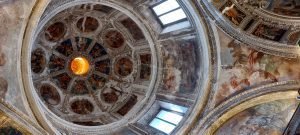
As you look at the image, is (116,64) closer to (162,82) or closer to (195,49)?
(162,82)

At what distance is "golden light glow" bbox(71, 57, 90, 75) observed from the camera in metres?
21.2

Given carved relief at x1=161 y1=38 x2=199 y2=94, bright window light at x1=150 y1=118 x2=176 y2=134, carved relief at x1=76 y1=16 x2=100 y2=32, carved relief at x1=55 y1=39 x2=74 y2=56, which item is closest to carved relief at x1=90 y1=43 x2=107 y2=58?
carved relief at x1=76 y1=16 x2=100 y2=32

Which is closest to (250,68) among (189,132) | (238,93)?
(238,93)

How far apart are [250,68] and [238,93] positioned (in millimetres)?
1028

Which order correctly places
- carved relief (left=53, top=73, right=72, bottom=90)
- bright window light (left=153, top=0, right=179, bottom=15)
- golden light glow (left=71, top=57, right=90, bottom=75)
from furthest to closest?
1. golden light glow (left=71, top=57, right=90, bottom=75)
2. carved relief (left=53, top=73, right=72, bottom=90)
3. bright window light (left=153, top=0, right=179, bottom=15)

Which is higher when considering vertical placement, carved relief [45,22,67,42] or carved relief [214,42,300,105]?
carved relief [45,22,67,42]

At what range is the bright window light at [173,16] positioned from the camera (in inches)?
684

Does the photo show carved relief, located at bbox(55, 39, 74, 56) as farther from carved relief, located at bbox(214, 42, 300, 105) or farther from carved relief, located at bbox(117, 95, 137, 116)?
carved relief, located at bbox(214, 42, 300, 105)

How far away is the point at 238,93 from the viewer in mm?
16109

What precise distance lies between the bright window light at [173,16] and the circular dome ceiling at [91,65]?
52.7 inches

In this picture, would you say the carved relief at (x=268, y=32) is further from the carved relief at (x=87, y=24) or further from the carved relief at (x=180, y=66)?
the carved relief at (x=87, y=24)

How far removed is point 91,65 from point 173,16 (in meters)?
5.45

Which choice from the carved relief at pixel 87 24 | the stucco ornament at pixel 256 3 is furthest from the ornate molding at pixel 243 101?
the carved relief at pixel 87 24

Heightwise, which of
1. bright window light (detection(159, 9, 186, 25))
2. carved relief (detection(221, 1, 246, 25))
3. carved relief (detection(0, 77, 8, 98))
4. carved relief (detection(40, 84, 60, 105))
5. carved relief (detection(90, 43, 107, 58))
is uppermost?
carved relief (detection(90, 43, 107, 58))
